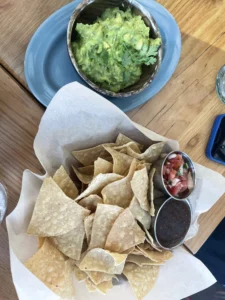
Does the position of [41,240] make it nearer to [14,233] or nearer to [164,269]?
[14,233]

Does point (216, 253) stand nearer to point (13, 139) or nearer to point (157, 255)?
point (157, 255)

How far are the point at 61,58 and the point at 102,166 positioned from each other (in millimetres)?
405

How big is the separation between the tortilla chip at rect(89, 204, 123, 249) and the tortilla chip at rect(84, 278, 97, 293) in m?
0.11

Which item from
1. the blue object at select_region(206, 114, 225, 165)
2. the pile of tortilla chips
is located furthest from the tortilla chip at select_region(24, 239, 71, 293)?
the blue object at select_region(206, 114, 225, 165)

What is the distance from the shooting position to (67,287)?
1330 mm

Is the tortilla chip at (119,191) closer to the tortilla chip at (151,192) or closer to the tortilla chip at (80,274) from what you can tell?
the tortilla chip at (151,192)

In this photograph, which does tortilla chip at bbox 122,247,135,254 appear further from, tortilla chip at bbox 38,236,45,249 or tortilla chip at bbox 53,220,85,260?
tortilla chip at bbox 38,236,45,249

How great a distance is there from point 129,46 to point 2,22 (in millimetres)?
429

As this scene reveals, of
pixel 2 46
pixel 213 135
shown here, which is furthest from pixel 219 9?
pixel 2 46

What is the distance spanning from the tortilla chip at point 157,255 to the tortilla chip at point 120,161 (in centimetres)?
24

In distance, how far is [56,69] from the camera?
1.51 metres

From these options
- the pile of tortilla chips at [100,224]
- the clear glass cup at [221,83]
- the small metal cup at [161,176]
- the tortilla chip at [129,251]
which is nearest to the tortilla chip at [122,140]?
the pile of tortilla chips at [100,224]

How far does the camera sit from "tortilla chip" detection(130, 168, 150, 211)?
133 cm

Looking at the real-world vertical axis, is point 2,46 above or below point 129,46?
above
